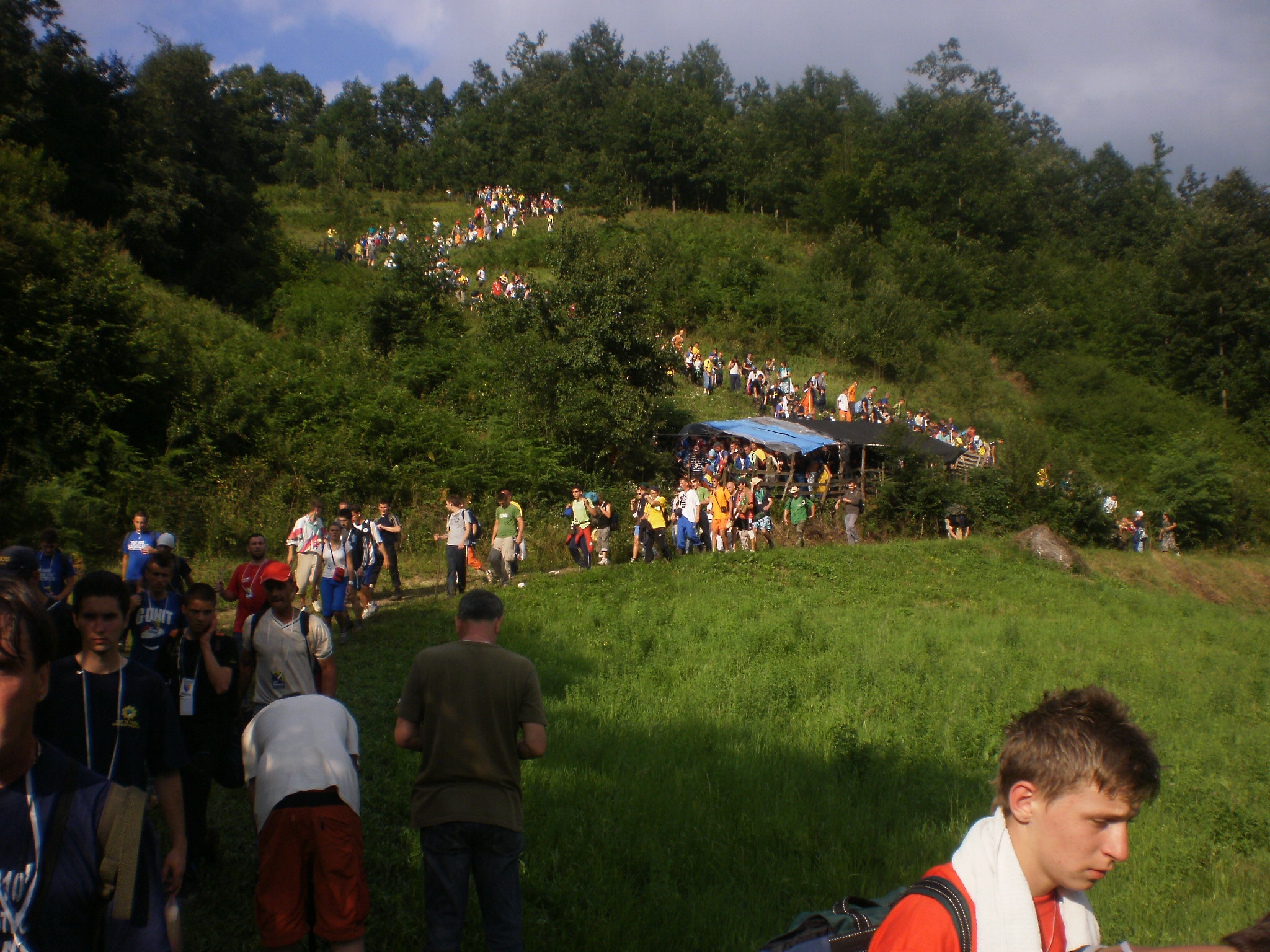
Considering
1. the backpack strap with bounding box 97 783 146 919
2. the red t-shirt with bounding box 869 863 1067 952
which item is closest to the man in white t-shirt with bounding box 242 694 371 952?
the backpack strap with bounding box 97 783 146 919

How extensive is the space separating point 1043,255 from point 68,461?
202 feet

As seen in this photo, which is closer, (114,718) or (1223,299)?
(114,718)

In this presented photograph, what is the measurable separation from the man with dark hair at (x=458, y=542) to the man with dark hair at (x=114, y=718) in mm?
9852

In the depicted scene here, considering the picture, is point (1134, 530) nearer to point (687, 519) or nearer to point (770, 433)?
point (770, 433)

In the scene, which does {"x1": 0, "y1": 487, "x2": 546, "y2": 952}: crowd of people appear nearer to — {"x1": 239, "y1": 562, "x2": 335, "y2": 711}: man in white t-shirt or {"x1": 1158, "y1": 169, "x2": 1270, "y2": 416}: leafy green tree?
{"x1": 239, "y1": 562, "x2": 335, "y2": 711}: man in white t-shirt

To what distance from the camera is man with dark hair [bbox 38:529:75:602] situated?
8289 mm

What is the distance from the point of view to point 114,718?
313cm

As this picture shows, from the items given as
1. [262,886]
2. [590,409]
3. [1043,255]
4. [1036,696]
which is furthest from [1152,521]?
[262,886]

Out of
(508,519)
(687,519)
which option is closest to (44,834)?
(508,519)

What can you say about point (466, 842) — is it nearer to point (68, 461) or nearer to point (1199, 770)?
point (1199, 770)

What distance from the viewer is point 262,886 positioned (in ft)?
11.0

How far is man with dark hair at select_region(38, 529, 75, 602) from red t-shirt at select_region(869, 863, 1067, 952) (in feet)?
28.6

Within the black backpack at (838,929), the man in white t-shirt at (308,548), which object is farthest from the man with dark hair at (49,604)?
the man in white t-shirt at (308,548)

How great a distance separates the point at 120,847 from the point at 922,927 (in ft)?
6.06
